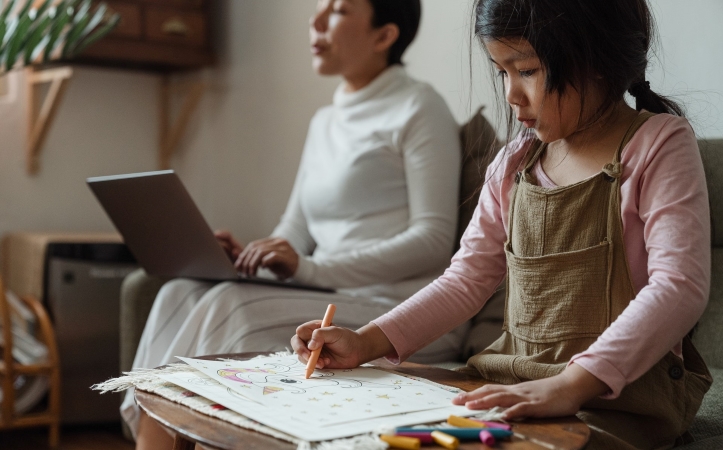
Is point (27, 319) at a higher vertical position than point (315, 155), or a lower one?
lower

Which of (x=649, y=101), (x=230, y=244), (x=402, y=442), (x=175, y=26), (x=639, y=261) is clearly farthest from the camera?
(x=175, y=26)

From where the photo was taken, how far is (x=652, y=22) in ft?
3.05

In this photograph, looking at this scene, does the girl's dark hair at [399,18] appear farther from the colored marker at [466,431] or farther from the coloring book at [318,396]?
the colored marker at [466,431]

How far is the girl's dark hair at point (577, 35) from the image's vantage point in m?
0.81

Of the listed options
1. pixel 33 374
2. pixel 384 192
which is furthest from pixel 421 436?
pixel 33 374

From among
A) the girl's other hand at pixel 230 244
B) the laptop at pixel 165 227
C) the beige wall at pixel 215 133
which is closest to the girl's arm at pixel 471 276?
the laptop at pixel 165 227

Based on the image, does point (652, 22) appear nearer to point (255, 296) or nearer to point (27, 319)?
point (255, 296)

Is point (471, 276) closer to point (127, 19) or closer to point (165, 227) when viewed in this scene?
point (165, 227)

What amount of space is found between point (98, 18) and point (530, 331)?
1.50m

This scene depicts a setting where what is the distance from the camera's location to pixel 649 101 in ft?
2.98

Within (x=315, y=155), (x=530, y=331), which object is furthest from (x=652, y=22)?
(x=315, y=155)

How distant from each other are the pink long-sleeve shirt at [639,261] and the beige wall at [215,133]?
3.82ft

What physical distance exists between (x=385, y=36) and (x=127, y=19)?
1.18 metres

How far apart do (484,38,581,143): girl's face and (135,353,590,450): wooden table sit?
0.33 meters
